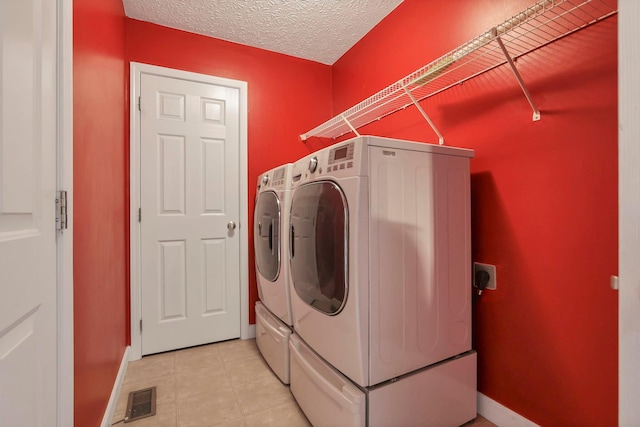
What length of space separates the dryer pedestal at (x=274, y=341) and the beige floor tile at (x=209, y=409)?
11.8 inches

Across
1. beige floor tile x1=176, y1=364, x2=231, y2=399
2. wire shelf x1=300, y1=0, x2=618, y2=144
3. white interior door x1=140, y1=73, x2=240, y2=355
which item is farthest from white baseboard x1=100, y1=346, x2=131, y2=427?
wire shelf x1=300, y1=0, x2=618, y2=144

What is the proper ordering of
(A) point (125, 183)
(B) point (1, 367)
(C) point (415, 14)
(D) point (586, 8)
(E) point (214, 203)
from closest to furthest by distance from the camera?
(B) point (1, 367)
(D) point (586, 8)
(C) point (415, 14)
(A) point (125, 183)
(E) point (214, 203)

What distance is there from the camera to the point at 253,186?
8.23 ft

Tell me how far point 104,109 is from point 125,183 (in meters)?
0.79

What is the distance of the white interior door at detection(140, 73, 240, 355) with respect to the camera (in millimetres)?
2170

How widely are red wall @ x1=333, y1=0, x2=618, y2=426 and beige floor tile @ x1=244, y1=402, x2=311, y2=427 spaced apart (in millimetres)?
990

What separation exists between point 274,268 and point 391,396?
1009 mm

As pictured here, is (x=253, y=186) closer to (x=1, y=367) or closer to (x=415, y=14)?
(x=415, y=14)

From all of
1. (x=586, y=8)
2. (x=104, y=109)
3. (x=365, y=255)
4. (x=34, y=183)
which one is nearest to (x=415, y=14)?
(x=586, y=8)

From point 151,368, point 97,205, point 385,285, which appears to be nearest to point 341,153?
point 385,285

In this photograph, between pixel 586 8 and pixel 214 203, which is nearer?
pixel 586 8

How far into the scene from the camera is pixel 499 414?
4.60 ft

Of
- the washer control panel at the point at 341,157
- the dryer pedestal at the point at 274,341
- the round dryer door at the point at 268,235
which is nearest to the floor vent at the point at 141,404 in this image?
the dryer pedestal at the point at 274,341

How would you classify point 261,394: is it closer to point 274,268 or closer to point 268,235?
point 274,268
